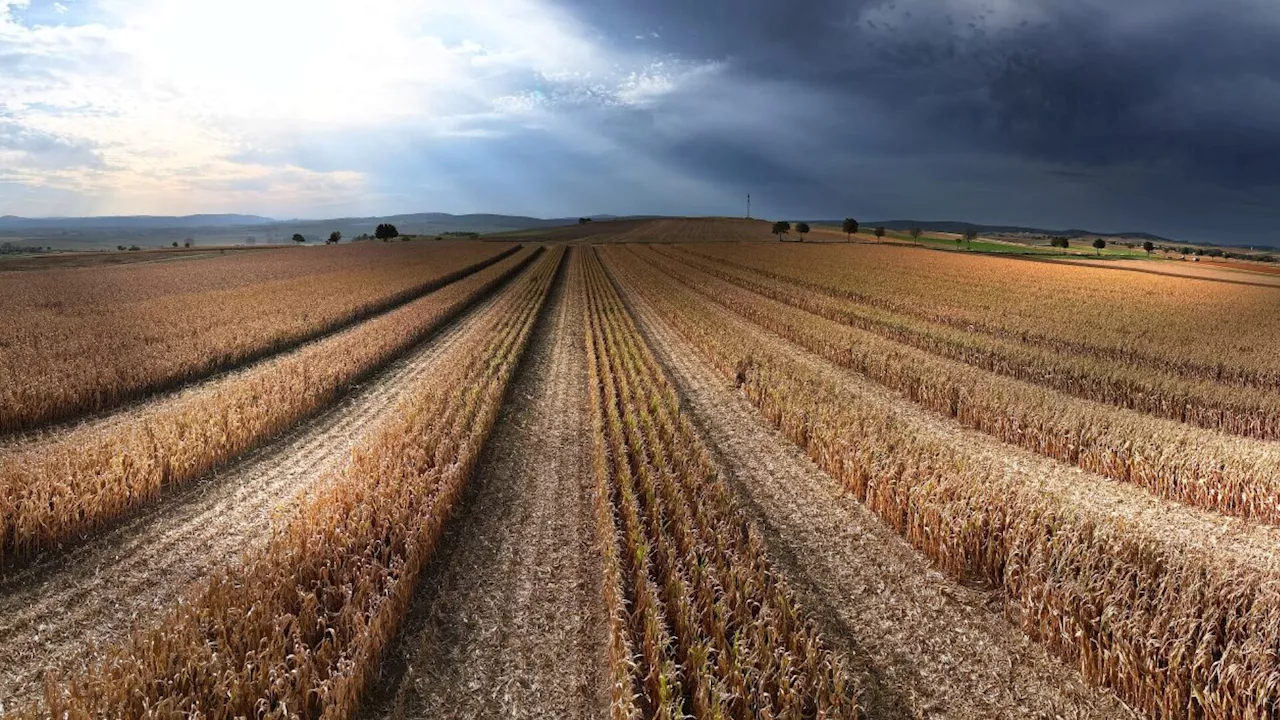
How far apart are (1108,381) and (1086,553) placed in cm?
1042

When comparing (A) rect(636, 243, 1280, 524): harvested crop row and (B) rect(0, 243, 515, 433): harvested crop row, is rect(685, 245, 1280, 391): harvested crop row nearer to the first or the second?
(A) rect(636, 243, 1280, 524): harvested crop row

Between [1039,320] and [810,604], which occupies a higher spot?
[1039,320]

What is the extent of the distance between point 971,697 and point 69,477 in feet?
35.1

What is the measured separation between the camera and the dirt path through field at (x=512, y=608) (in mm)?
4641

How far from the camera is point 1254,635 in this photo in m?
4.48

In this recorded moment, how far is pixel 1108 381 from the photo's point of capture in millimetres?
13492

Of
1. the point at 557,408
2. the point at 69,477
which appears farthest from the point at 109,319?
the point at 557,408

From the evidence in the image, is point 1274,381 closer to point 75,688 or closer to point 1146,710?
point 1146,710

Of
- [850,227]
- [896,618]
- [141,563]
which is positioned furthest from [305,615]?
[850,227]

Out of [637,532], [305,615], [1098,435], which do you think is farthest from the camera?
[1098,435]

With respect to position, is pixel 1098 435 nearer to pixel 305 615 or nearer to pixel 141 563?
pixel 305 615

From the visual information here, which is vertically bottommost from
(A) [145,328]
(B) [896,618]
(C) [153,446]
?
(B) [896,618]

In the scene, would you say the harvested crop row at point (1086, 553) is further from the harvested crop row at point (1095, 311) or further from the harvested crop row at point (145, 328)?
the harvested crop row at point (145, 328)

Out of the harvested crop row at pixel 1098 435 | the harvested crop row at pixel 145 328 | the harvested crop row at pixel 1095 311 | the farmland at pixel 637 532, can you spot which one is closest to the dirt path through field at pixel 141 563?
the farmland at pixel 637 532
